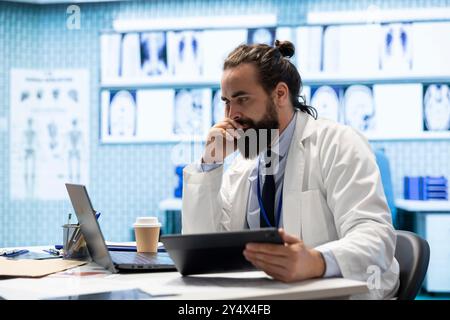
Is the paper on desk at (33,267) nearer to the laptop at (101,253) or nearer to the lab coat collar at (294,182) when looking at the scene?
the laptop at (101,253)

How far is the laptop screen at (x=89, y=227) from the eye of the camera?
4.57ft

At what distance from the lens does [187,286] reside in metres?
1.18

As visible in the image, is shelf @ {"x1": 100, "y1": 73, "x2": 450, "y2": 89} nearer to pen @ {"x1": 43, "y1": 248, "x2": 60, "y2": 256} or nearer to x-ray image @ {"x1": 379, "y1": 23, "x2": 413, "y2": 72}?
x-ray image @ {"x1": 379, "y1": 23, "x2": 413, "y2": 72}

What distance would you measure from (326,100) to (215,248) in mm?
3568

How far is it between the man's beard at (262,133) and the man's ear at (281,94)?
33mm

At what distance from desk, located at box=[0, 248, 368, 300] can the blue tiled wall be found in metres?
3.41

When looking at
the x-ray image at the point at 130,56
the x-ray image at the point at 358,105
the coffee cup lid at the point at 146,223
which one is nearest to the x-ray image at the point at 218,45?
the x-ray image at the point at 130,56

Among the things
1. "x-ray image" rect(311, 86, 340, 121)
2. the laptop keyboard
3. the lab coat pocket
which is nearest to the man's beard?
the lab coat pocket

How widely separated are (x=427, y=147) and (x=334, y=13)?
127 centimetres

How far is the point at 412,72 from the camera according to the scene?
14.7 ft

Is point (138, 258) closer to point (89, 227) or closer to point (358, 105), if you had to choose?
point (89, 227)

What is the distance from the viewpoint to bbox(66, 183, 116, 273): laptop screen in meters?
1.39

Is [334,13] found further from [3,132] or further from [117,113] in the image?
[3,132]
